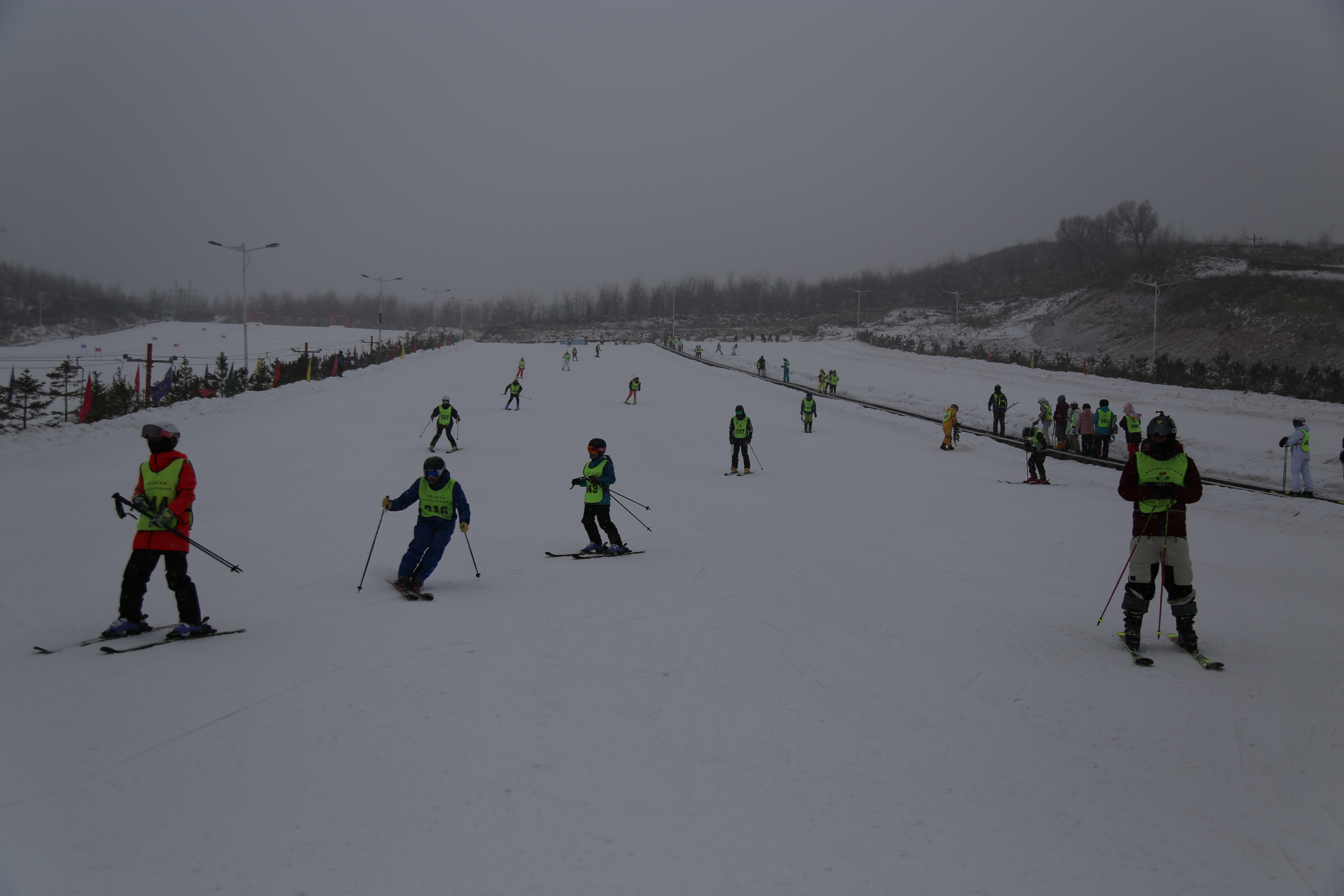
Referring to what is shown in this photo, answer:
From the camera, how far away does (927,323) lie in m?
114

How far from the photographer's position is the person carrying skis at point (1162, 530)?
6.27 metres

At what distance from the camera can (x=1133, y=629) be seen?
6.43m

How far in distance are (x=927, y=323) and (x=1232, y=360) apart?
191ft

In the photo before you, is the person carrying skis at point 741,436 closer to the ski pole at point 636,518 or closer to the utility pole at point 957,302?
the ski pole at point 636,518

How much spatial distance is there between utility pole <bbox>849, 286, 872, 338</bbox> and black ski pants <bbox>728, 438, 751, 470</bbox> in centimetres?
6369

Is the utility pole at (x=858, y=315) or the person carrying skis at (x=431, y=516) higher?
the utility pole at (x=858, y=315)

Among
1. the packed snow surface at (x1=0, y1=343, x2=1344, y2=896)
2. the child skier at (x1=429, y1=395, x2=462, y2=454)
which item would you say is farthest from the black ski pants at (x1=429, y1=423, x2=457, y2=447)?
the packed snow surface at (x1=0, y1=343, x2=1344, y2=896)

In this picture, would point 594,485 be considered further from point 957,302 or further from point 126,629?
point 957,302

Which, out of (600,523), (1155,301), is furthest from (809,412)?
(1155,301)

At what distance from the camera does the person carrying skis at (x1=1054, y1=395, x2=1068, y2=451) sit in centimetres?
2272

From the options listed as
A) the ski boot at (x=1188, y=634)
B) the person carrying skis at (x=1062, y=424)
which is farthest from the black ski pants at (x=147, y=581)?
the person carrying skis at (x=1062, y=424)

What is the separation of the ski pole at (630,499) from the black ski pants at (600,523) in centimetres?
29

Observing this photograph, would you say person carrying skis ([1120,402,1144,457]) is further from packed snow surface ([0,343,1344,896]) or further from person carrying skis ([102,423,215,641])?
person carrying skis ([102,423,215,641])

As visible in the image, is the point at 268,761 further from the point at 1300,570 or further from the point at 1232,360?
the point at 1232,360
